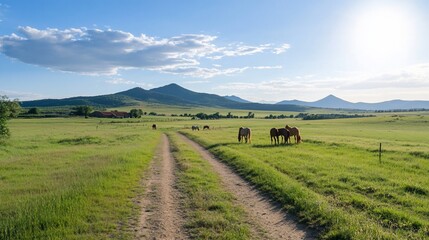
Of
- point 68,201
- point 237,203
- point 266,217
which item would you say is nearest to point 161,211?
point 237,203

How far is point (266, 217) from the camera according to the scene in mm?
10266

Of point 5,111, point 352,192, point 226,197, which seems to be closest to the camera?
point 226,197

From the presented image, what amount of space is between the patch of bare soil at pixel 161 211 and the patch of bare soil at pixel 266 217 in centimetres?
216

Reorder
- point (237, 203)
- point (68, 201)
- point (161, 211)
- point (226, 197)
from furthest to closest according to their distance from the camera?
point (226, 197) → point (237, 203) → point (68, 201) → point (161, 211)

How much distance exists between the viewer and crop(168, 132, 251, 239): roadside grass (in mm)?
8883

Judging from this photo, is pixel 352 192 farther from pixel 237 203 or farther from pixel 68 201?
pixel 68 201

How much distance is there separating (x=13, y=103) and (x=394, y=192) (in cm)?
4338

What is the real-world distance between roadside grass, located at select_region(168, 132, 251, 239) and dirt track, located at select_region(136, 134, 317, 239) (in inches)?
11.2

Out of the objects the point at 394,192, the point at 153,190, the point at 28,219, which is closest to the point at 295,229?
the point at 394,192

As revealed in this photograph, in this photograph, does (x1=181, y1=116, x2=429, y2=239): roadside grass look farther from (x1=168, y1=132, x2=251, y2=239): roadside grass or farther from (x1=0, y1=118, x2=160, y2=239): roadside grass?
(x1=0, y1=118, x2=160, y2=239): roadside grass

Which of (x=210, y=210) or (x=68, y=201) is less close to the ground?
(x=68, y=201)

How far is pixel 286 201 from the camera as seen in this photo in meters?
11.8

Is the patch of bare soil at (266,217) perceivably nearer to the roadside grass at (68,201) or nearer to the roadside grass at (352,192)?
the roadside grass at (352,192)

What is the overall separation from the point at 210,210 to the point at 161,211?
5.10 feet
